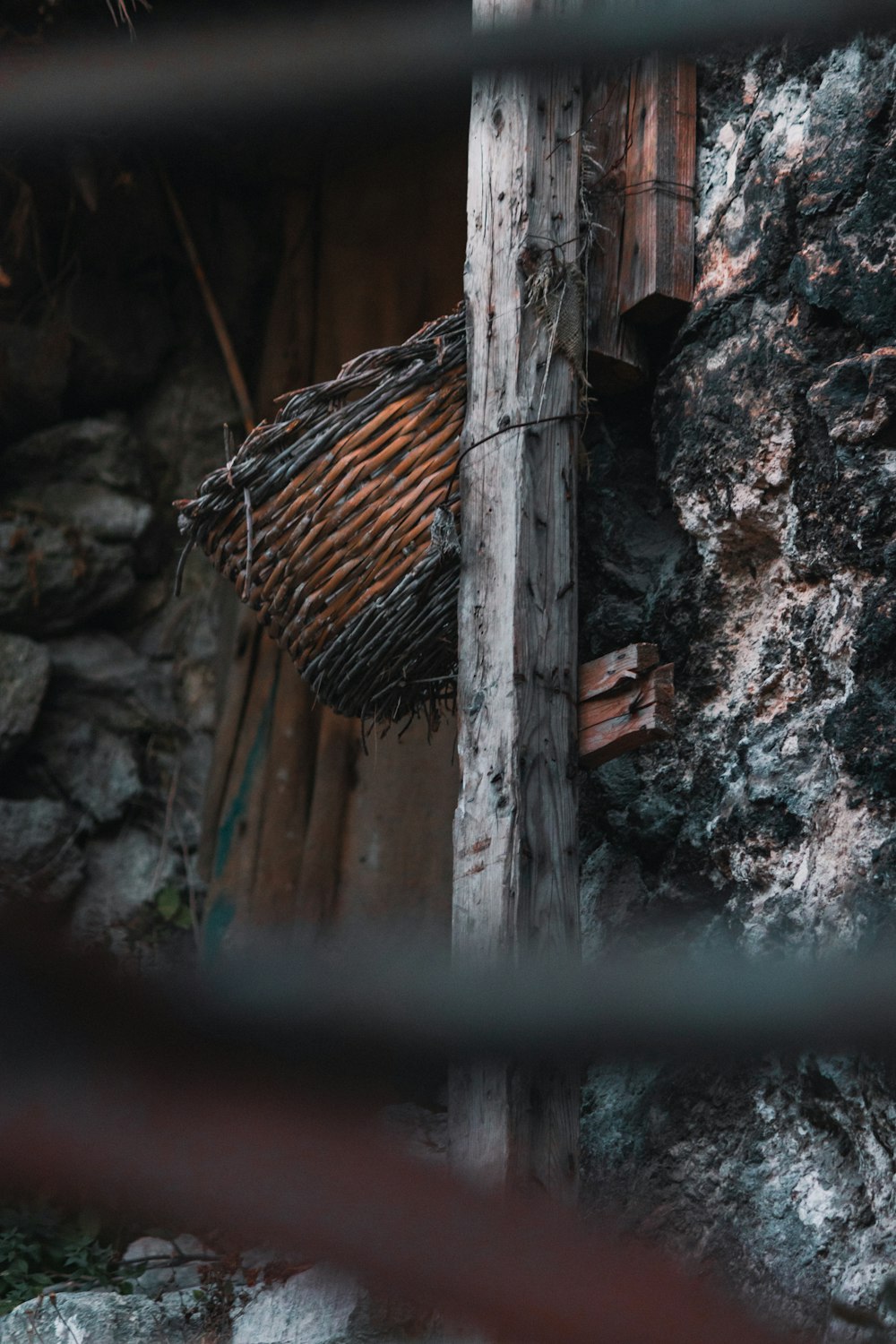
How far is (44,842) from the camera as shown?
10.4 feet

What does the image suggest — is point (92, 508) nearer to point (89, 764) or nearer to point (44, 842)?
point (89, 764)

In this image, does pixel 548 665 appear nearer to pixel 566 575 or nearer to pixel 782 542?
pixel 566 575

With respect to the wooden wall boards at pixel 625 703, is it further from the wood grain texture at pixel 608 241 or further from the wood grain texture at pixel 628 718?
the wood grain texture at pixel 608 241

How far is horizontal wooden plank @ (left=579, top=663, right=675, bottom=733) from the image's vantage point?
178 centimetres

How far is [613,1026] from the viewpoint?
1.62 feet

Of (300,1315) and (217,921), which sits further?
(217,921)

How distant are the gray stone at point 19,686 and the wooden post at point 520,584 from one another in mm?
1664

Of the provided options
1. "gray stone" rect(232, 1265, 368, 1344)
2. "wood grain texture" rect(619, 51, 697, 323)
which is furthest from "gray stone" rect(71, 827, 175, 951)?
"wood grain texture" rect(619, 51, 697, 323)

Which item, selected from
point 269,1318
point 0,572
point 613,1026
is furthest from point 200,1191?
point 0,572

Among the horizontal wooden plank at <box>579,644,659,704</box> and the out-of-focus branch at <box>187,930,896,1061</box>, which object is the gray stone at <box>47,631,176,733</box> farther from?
the out-of-focus branch at <box>187,930,896,1061</box>

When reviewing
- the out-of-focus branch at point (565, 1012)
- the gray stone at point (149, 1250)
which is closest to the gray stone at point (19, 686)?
the gray stone at point (149, 1250)

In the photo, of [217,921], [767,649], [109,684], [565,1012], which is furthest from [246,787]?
[565,1012]

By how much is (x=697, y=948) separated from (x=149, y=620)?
2.14 meters

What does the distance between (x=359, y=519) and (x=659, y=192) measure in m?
0.69
